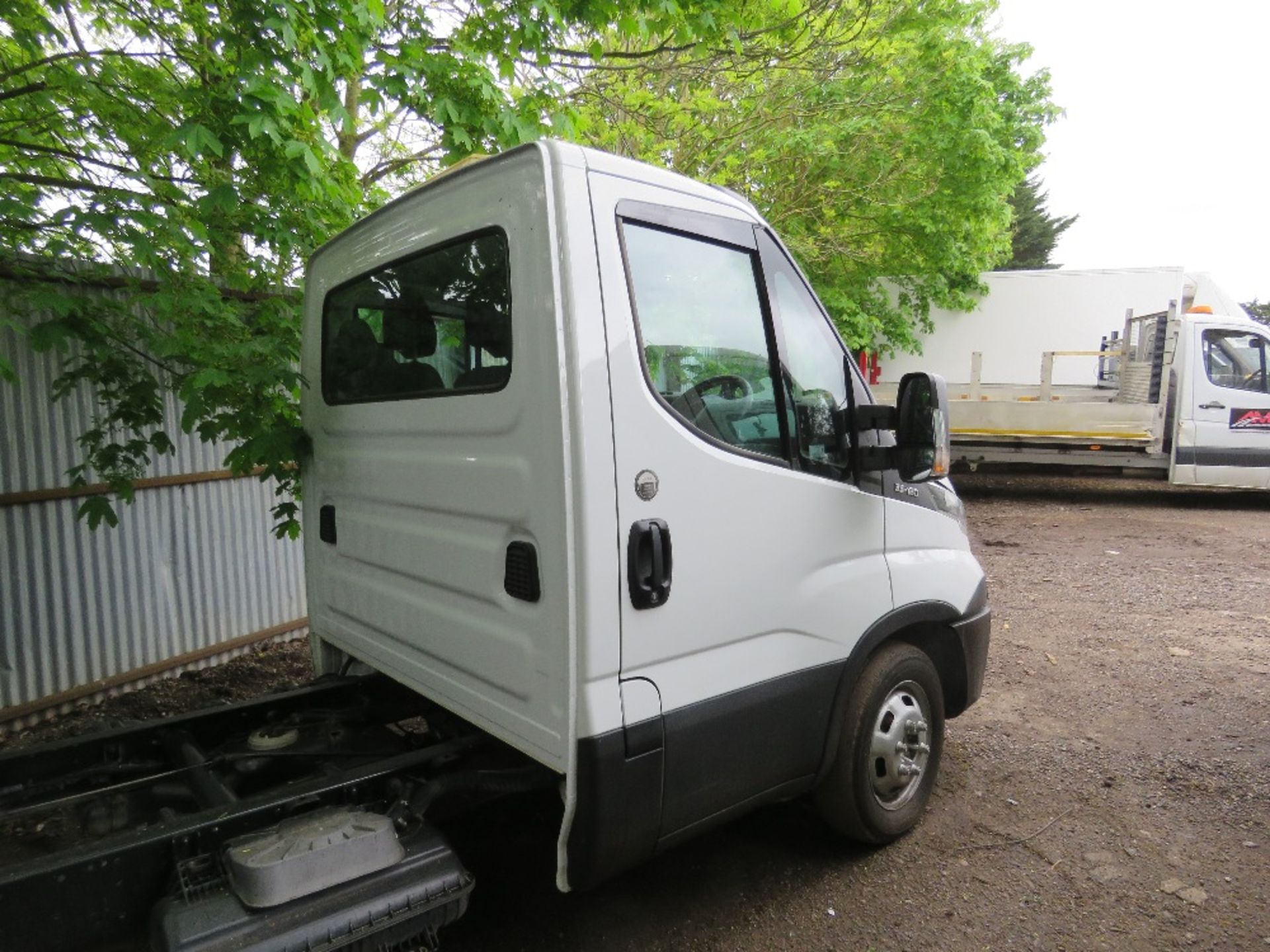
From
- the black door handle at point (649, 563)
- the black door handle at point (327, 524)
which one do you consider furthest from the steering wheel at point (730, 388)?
the black door handle at point (327, 524)

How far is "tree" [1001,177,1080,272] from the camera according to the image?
1435 inches

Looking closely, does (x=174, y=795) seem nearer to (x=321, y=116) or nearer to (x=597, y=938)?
(x=597, y=938)

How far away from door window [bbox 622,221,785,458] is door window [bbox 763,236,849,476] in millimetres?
95

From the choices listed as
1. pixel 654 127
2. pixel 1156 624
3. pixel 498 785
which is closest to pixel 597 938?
pixel 498 785

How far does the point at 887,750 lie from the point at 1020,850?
0.74 metres

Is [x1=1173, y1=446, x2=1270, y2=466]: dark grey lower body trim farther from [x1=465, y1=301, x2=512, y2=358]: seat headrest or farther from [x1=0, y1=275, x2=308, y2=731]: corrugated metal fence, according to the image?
[x1=465, y1=301, x2=512, y2=358]: seat headrest

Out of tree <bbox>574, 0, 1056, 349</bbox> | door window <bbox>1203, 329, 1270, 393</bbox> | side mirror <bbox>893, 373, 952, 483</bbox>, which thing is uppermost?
tree <bbox>574, 0, 1056, 349</bbox>

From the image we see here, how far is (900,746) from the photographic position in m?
2.94

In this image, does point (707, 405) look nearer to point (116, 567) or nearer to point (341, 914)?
point (341, 914)

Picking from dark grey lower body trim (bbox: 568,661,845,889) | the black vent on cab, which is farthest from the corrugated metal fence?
dark grey lower body trim (bbox: 568,661,845,889)

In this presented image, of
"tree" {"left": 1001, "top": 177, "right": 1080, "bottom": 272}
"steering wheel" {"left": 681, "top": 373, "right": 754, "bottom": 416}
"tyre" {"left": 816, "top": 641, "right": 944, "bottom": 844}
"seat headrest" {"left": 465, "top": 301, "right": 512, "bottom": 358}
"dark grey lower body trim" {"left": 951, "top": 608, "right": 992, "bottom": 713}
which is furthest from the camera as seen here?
"tree" {"left": 1001, "top": 177, "right": 1080, "bottom": 272}

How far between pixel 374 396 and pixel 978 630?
8.44ft

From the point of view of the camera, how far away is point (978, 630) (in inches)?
129

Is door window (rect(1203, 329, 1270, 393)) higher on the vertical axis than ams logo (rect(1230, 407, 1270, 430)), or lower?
higher
